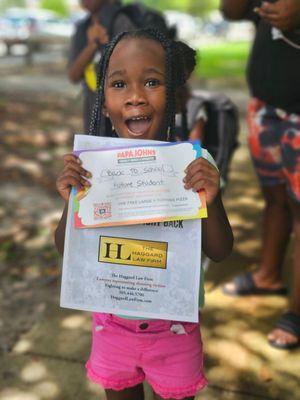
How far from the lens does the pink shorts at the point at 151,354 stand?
70.6 inches

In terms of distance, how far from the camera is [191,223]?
163 cm

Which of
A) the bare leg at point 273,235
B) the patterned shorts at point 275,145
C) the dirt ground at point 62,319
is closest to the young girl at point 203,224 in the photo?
the dirt ground at point 62,319

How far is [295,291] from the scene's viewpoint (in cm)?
290

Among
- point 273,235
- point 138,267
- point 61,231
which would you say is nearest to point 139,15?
point 273,235

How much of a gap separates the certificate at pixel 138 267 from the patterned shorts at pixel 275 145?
4.14 feet

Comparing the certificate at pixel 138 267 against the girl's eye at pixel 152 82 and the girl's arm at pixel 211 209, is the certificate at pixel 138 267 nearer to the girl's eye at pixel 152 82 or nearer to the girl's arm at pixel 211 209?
the girl's arm at pixel 211 209

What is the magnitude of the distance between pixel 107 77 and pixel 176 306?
0.79 meters

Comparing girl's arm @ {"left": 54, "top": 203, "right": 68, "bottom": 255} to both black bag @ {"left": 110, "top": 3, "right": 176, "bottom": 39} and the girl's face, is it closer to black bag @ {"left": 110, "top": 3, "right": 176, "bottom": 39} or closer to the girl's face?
the girl's face

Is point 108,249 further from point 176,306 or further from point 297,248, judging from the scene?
point 297,248

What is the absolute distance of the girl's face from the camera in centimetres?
169

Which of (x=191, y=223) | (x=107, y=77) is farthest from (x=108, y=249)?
(x=107, y=77)

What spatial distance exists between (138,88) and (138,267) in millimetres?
568

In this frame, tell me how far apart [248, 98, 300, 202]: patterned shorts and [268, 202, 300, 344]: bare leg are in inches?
4.7

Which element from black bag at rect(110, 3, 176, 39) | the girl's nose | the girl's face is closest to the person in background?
black bag at rect(110, 3, 176, 39)
